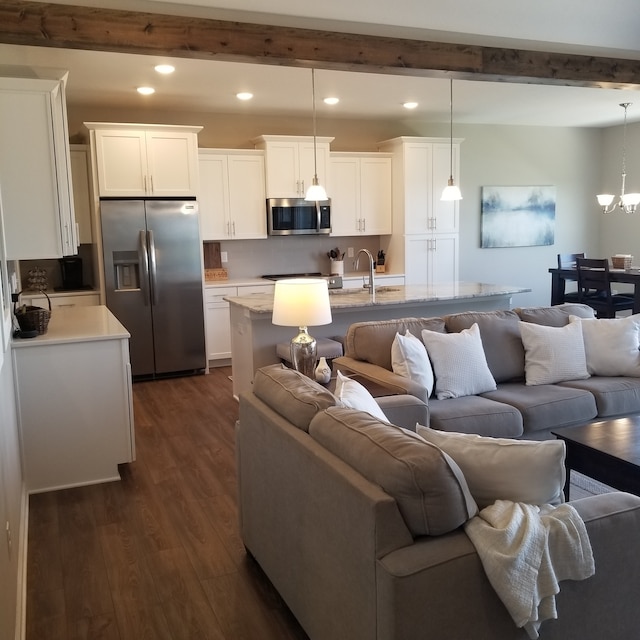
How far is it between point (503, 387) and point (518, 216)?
16.7 ft

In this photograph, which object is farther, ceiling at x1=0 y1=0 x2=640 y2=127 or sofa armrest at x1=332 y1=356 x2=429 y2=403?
ceiling at x1=0 y1=0 x2=640 y2=127

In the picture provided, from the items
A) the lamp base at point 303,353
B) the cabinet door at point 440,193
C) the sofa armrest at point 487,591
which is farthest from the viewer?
the cabinet door at point 440,193

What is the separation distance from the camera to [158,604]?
8.50 ft

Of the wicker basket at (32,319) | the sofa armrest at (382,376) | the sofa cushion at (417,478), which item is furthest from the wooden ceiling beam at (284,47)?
the sofa cushion at (417,478)

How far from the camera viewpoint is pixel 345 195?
7410mm

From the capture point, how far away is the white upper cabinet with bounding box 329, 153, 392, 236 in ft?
24.1

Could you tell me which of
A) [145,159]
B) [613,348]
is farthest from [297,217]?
[613,348]

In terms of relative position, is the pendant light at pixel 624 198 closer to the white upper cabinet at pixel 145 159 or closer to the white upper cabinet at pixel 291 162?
the white upper cabinet at pixel 291 162

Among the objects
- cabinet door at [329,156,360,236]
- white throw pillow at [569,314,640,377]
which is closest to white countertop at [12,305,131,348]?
white throw pillow at [569,314,640,377]

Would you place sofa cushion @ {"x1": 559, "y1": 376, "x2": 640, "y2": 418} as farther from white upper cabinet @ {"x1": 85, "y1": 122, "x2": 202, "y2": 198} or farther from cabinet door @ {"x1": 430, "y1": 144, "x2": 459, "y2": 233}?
white upper cabinet @ {"x1": 85, "y1": 122, "x2": 202, "y2": 198}

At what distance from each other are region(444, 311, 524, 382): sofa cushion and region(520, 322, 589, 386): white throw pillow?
58 millimetres

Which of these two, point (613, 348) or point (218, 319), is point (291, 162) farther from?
point (613, 348)

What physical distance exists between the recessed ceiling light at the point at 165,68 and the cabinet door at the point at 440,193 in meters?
3.61

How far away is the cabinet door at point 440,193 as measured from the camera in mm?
7617
